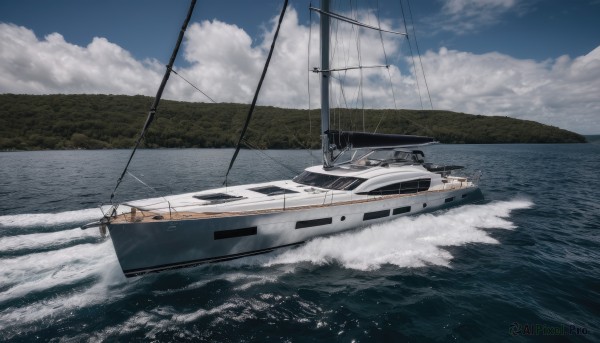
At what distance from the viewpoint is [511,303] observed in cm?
743

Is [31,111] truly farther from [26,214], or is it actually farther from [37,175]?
[26,214]

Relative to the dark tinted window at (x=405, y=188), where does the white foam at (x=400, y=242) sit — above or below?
below

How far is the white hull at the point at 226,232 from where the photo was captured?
26.1ft

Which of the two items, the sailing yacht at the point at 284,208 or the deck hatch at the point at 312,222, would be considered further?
the deck hatch at the point at 312,222

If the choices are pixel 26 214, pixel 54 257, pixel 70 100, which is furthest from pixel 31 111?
pixel 54 257

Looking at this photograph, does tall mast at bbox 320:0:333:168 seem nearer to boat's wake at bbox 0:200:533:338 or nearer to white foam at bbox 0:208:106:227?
boat's wake at bbox 0:200:533:338

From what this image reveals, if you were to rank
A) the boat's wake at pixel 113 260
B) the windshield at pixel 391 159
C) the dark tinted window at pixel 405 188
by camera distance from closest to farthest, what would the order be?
the boat's wake at pixel 113 260, the dark tinted window at pixel 405 188, the windshield at pixel 391 159

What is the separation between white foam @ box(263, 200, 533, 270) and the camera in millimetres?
9828

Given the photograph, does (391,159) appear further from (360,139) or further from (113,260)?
(113,260)

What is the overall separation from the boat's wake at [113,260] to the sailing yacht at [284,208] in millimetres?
440

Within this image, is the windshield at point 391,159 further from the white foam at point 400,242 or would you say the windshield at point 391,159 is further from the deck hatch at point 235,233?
the deck hatch at point 235,233

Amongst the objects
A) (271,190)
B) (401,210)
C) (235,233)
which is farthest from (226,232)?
(401,210)

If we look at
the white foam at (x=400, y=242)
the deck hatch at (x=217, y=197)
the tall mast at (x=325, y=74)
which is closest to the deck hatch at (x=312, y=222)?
the white foam at (x=400, y=242)

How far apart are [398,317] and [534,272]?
5638mm
